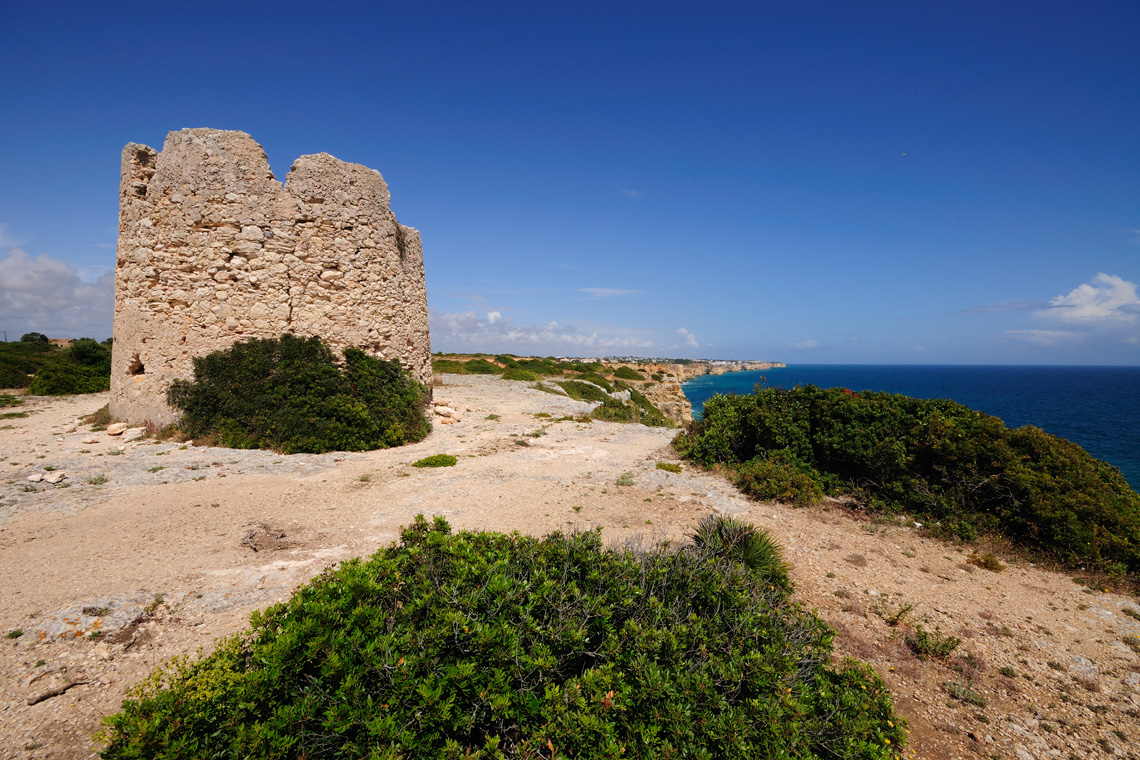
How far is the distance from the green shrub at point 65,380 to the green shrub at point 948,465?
2497cm

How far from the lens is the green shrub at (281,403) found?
425 inches

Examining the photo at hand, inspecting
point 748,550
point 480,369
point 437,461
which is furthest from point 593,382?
point 748,550

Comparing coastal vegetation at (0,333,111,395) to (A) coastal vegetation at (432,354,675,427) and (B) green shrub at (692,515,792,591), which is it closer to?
(A) coastal vegetation at (432,354,675,427)

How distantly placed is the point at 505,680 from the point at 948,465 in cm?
916

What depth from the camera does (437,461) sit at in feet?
33.6

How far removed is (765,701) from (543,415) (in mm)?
14945

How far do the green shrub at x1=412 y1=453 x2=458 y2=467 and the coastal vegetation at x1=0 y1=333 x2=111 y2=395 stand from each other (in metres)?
19.3

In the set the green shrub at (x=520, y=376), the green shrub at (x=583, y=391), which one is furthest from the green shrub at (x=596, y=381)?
the green shrub at (x=520, y=376)

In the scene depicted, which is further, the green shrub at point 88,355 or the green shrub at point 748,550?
the green shrub at point 88,355

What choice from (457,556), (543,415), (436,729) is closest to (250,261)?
(543,415)

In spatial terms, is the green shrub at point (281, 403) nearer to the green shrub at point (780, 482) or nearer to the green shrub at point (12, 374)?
the green shrub at point (780, 482)

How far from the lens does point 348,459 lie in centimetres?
1035

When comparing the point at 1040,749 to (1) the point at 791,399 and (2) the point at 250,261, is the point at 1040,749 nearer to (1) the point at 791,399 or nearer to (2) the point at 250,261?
(1) the point at 791,399

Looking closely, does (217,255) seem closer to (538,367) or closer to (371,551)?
(371,551)
